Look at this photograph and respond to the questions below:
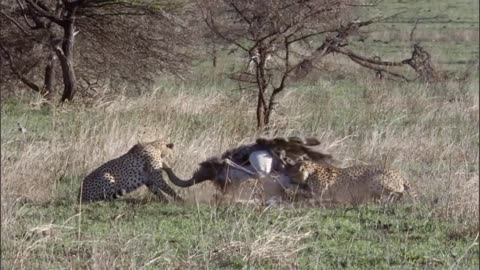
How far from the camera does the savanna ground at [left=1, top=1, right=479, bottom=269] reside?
657 cm

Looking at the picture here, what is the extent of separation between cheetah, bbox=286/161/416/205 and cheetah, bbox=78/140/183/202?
3.54 feet

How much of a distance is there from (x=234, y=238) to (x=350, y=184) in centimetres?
200

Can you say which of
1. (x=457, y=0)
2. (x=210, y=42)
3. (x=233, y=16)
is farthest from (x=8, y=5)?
(x=457, y=0)

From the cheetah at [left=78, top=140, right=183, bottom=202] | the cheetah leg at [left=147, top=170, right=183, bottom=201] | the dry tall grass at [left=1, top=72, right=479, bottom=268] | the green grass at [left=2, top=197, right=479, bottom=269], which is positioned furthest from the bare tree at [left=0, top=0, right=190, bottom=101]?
the green grass at [left=2, top=197, right=479, bottom=269]

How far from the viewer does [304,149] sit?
8.96m

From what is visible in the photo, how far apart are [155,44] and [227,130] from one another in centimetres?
414

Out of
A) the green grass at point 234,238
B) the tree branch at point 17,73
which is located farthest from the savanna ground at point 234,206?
the tree branch at point 17,73

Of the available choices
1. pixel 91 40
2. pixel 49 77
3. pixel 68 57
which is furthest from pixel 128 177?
pixel 49 77

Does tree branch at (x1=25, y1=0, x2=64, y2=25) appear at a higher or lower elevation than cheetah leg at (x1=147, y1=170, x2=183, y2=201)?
higher

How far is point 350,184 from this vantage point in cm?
864

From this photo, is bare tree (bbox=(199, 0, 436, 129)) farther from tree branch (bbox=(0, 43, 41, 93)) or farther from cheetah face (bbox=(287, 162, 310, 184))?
cheetah face (bbox=(287, 162, 310, 184))

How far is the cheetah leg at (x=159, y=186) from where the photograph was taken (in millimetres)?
8656

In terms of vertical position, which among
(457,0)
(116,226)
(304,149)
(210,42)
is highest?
(457,0)

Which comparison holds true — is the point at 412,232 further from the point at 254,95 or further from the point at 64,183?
the point at 254,95
